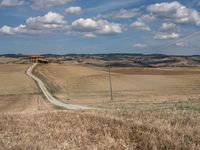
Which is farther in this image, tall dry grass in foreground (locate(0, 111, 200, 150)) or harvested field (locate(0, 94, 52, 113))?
harvested field (locate(0, 94, 52, 113))

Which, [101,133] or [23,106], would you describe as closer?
[101,133]

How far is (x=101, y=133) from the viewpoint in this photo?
11.6 m

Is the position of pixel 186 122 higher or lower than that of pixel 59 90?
higher

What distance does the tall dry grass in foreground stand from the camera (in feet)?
32.1

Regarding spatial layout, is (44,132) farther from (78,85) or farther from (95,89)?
(78,85)

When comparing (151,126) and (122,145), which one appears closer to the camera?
(122,145)

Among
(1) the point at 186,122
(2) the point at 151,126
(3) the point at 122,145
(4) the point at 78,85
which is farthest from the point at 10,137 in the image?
(4) the point at 78,85

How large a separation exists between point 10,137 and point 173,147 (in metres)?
4.49

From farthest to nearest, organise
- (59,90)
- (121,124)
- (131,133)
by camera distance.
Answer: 1. (59,90)
2. (121,124)
3. (131,133)

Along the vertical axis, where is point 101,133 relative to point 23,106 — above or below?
above

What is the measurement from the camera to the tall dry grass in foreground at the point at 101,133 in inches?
385

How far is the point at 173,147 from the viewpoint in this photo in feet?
31.4

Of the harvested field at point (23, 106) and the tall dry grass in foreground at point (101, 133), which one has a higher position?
the tall dry grass in foreground at point (101, 133)

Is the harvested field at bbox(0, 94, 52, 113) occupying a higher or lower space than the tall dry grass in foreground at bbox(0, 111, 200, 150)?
lower
